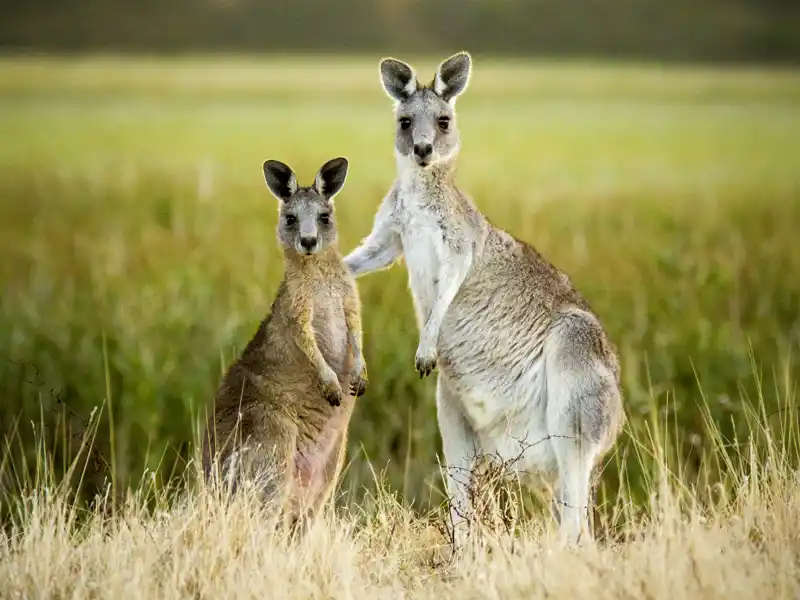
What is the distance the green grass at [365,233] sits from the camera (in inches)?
313

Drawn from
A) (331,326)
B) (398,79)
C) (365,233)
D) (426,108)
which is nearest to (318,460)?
(331,326)

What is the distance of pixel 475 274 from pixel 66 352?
439cm

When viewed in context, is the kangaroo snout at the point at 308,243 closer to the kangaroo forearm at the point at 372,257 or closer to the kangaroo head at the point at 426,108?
the kangaroo forearm at the point at 372,257

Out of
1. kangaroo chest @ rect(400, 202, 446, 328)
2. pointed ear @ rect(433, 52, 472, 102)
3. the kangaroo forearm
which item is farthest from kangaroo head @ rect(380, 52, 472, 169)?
the kangaroo forearm

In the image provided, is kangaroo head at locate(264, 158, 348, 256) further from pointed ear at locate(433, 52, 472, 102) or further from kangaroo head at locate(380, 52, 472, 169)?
pointed ear at locate(433, 52, 472, 102)

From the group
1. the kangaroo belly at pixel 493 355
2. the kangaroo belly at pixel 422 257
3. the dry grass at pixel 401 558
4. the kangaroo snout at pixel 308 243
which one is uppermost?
the kangaroo snout at pixel 308 243

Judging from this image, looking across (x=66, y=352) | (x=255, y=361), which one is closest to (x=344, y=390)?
(x=255, y=361)

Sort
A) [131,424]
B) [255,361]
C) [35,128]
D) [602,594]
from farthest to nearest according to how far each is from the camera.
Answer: [35,128]
[131,424]
[255,361]
[602,594]

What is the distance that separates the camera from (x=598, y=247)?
468 inches

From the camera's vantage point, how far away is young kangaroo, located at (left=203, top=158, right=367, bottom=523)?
478 centimetres

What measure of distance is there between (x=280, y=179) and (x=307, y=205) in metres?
0.18

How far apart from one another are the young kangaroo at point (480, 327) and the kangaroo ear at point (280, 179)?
377 millimetres

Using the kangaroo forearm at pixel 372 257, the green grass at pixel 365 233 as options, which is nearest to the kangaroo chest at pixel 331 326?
the kangaroo forearm at pixel 372 257

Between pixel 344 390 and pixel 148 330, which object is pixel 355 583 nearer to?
pixel 344 390
